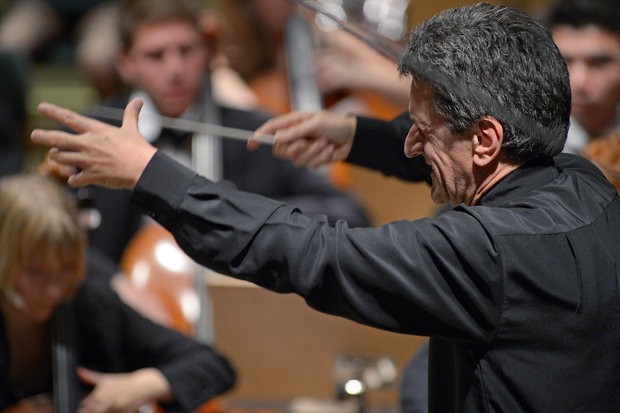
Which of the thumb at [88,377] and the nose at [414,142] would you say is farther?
the thumb at [88,377]

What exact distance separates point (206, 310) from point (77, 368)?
37 centimetres

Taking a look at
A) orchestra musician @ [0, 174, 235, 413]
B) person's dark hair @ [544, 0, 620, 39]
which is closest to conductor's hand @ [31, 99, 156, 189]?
orchestra musician @ [0, 174, 235, 413]

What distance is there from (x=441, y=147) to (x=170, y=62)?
1.30 meters

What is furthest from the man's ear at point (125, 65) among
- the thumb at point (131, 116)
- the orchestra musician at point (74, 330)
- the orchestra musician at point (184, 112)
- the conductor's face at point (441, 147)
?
Result: the conductor's face at point (441, 147)

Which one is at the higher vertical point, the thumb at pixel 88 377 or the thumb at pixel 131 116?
the thumb at pixel 131 116

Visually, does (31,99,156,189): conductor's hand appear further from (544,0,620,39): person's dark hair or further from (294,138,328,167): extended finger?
(544,0,620,39): person's dark hair

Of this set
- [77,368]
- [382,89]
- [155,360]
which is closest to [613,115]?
[382,89]

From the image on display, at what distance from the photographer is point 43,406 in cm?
120

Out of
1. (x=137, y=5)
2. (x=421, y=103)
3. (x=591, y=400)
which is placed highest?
(x=137, y=5)

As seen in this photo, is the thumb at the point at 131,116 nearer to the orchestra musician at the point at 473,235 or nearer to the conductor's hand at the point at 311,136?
the orchestra musician at the point at 473,235

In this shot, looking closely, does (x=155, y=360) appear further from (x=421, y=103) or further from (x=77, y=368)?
(x=421, y=103)

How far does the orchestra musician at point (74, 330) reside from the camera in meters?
1.21

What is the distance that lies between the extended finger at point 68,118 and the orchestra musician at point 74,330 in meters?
0.52

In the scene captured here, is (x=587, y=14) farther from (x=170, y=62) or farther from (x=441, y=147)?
(x=441, y=147)
